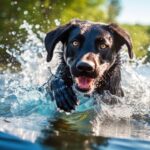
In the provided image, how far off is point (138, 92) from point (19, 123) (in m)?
3.45

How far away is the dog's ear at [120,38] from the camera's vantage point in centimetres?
775

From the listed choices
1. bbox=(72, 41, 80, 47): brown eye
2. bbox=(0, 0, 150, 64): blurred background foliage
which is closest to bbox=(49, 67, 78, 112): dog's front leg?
bbox=(72, 41, 80, 47): brown eye

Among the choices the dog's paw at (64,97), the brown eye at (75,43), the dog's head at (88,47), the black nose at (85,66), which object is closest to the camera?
the black nose at (85,66)

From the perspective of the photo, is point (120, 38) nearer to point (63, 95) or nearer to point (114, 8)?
point (63, 95)

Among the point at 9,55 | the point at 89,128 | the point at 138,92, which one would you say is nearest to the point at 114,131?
the point at 89,128

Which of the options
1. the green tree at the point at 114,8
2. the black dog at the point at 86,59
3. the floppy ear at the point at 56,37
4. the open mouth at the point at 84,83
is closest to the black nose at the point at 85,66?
the black dog at the point at 86,59

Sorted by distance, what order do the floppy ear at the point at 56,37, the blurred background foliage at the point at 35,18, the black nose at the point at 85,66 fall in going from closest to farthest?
1. the black nose at the point at 85,66
2. the floppy ear at the point at 56,37
3. the blurred background foliage at the point at 35,18

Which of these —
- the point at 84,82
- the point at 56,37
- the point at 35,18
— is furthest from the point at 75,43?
the point at 35,18

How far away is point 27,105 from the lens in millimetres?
7742

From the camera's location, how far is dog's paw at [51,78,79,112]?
24.3 feet

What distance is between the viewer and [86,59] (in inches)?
267

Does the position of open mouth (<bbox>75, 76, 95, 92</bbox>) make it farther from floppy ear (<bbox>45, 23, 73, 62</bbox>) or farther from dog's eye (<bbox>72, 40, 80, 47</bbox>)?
floppy ear (<bbox>45, 23, 73, 62</bbox>)

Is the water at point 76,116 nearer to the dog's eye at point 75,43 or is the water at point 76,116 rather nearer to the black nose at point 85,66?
the black nose at point 85,66

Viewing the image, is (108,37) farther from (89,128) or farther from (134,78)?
(134,78)
